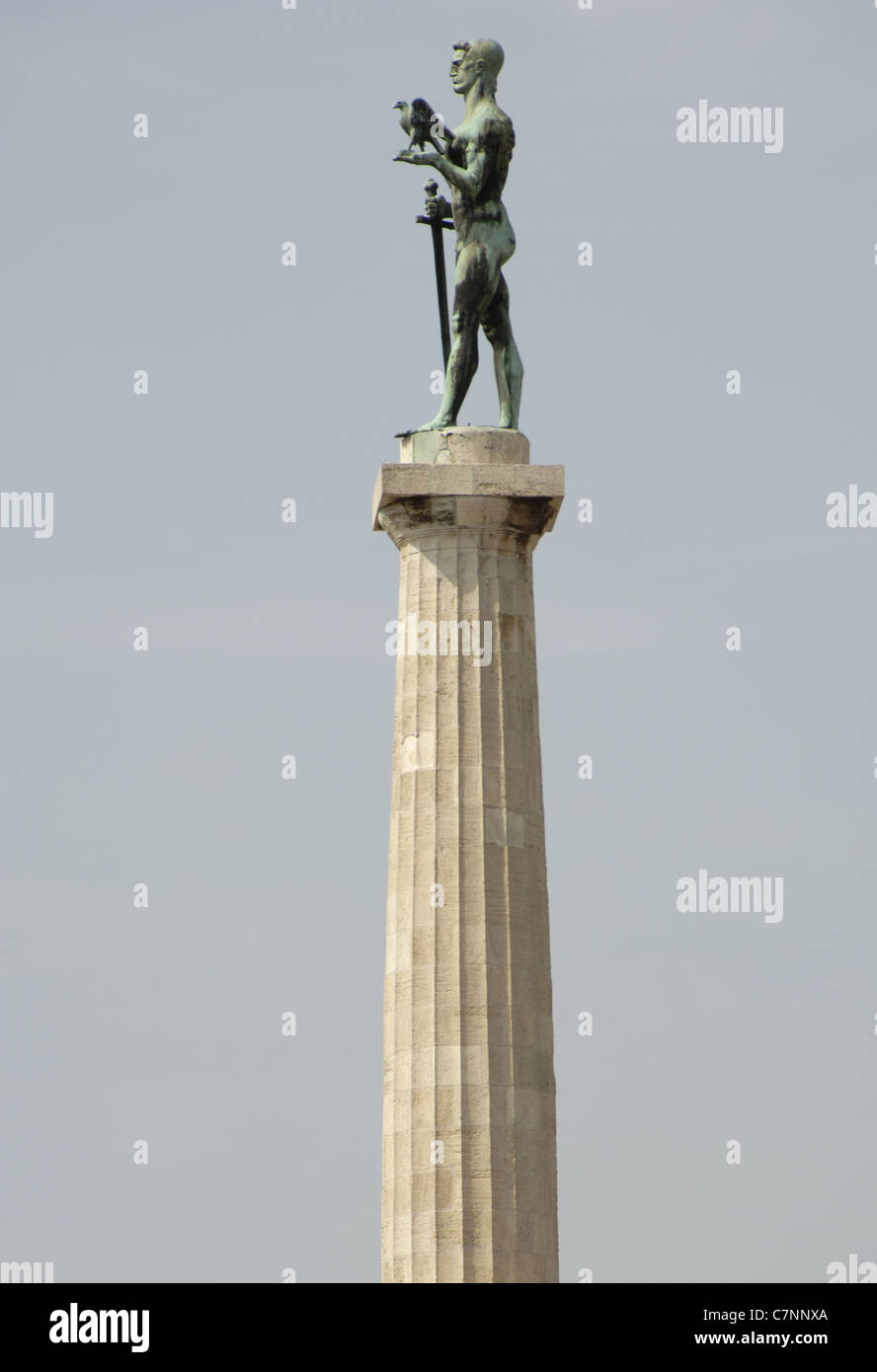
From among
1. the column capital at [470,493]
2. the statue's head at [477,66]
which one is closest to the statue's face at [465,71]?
the statue's head at [477,66]

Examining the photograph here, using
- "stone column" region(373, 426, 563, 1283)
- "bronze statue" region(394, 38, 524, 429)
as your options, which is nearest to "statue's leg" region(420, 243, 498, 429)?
"bronze statue" region(394, 38, 524, 429)

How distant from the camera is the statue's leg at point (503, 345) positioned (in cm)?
4809

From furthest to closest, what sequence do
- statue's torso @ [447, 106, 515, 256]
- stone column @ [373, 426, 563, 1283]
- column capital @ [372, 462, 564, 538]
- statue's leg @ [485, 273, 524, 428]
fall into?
statue's leg @ [485, 273, 524, 428] < statue's torso @ [447, 106, 515, 256] < column capital @ [372, 462, 564, 538] < stone column @ [373, 426, 563, 1283]

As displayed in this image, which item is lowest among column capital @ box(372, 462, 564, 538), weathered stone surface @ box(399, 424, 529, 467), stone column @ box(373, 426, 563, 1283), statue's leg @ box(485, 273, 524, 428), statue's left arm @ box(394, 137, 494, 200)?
stone column @ box(373, 426, 563, 1283)

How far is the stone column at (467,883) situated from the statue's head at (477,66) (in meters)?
5.55

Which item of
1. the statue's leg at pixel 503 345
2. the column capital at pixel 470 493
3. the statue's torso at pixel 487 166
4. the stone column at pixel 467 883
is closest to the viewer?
the stone column at pixel 467 883

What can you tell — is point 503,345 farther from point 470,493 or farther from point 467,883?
point 467,883

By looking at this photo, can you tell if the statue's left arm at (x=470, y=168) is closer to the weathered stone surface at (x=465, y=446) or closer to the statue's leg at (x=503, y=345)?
the statue's leg at (x=503, y=345)

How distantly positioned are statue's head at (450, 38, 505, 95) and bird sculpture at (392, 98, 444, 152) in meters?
0.86

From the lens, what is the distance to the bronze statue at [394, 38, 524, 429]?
47.5m

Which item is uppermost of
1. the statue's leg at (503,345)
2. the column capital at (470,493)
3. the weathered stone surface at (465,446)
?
the statue's leg at (503,345)

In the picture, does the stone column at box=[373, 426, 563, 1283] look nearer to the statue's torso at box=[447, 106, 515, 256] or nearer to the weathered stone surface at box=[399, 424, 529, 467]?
the weathered stone surface at box=[399, 424, 529, 467]
